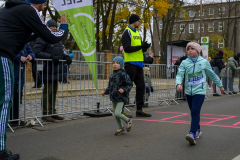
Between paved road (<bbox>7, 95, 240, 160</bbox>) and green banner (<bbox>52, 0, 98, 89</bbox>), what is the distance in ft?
6.00

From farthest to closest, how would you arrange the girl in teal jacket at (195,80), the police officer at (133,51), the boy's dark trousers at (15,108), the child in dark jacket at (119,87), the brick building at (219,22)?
the brick building at (219,22), the police officer at (133,51), the boy's dark trousers at (15,108), the child in dark jacket at (119,87), the girl in teal jacket at (195,80)

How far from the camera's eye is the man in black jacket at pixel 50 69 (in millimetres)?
6352

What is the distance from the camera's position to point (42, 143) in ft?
15.0

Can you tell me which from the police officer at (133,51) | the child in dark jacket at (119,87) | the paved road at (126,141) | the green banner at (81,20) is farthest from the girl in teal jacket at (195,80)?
the green banner at (81,20)

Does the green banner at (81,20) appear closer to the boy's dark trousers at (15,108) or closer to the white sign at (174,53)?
the boy's dark trousers at (15,108)

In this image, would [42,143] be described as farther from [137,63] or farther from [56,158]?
[137,63]

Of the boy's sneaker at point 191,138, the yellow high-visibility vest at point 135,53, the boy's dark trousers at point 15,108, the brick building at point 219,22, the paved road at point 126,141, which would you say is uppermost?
the brick building at point 219,22

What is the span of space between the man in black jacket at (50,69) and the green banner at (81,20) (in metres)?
0.53

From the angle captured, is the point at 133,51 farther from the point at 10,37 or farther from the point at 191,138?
the point at 10,37

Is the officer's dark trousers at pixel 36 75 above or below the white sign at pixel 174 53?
below

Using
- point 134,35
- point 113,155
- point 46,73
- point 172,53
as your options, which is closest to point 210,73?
point 113,155

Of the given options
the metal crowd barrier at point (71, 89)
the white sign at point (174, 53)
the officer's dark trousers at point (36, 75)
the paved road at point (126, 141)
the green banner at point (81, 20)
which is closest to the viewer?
the paved road at point (126, 141)

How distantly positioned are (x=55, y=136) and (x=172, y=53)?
9136 mm

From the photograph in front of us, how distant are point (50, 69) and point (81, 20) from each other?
4.70 feet
